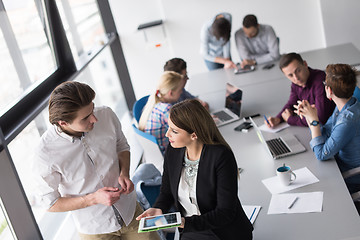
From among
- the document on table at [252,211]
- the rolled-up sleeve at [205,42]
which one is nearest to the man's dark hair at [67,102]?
the document on table at [252,211]

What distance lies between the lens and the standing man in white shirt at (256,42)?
5.23 metres

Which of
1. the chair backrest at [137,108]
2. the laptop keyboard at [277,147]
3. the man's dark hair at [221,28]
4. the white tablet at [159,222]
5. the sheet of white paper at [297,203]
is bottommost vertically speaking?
the sheet of white paper at [297,203]

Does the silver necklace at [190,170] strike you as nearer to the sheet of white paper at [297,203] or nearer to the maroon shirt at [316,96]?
the sheet of white paper at [297,203]

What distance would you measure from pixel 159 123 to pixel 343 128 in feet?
5.44

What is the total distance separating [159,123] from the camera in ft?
12.7

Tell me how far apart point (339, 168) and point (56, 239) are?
2.32m

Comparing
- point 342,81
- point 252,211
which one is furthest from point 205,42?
point 252,211

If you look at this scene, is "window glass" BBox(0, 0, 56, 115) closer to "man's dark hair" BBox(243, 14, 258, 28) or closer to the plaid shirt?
the plaid shirt

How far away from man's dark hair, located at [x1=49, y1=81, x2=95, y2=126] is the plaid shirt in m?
1.60

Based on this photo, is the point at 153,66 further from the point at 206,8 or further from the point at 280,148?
the point at 280,148

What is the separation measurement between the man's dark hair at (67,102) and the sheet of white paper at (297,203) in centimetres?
126

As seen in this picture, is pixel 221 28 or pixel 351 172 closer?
pixel 351 172

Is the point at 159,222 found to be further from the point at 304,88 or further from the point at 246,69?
the point at 246,69

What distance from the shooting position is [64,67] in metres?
4.81
